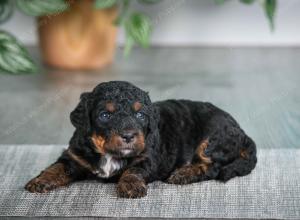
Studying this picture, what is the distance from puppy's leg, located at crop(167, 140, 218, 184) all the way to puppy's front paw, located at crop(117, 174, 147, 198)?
216 mm

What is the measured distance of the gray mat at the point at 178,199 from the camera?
2887 mm

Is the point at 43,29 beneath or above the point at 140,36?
beneath

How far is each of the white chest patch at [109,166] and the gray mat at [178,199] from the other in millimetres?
65

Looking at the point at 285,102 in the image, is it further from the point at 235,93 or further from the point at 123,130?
the point at 123,130

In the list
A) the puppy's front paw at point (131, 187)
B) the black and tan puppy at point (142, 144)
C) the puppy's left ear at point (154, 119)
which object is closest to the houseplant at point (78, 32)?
the black and tan puppy at point (142, 144)

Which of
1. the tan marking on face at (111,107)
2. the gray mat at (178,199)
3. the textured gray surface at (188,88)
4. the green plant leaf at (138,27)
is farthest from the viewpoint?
the green plant leaf at (138,27)

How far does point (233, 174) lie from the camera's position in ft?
10.7

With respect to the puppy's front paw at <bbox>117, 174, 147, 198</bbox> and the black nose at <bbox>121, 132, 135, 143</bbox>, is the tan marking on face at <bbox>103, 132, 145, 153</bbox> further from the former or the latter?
the puppy's front paw at <bbox>117, 174, 147, 198</bbox>

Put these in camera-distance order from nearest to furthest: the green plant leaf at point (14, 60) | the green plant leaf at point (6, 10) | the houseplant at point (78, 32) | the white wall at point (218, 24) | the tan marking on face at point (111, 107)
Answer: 1. the tan marking on face at point (111, 107)
2. the green plant leaf at point (14, 60)
3. the green plant leaf at point (6, 10)
4. the houseplant at point (78, 32)
5. the white wall at point (218, 24)

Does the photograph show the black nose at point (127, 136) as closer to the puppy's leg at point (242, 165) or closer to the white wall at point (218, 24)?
the puppy's leg at point (242, 165)

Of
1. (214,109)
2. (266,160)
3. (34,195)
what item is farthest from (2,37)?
(266,160)

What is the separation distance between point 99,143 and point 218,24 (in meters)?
4.16

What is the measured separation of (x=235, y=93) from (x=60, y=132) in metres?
1.45

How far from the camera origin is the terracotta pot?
19.7ft
